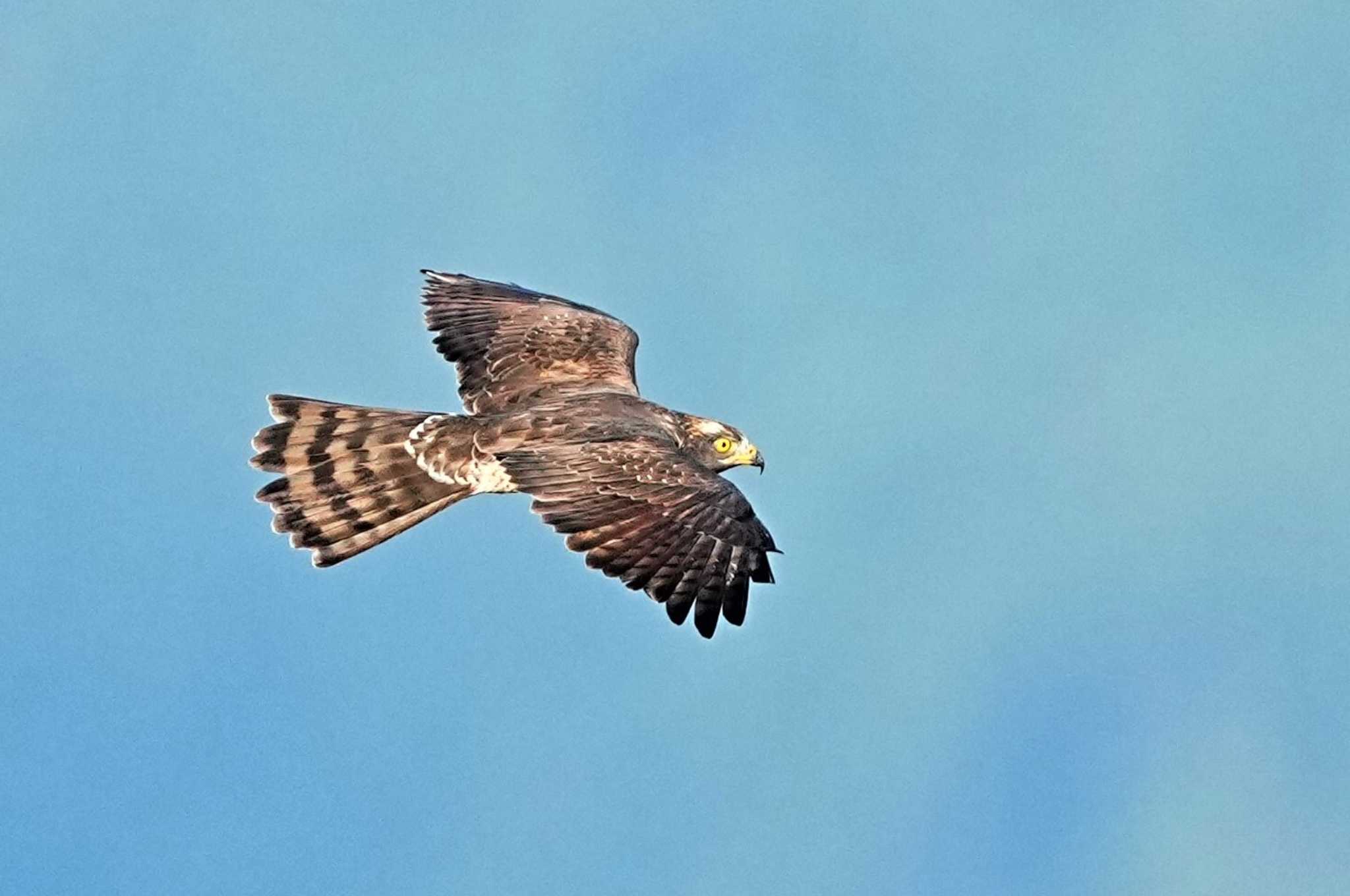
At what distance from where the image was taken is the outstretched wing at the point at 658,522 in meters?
16.8

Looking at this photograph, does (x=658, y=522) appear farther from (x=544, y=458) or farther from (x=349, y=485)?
(x=349, y=485)

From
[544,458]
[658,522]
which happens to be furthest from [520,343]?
[658,522]

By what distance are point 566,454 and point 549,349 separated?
12.3 feet

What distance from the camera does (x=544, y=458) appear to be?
1844 centimetres

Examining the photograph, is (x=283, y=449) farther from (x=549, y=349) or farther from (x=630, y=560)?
(x=630, y=560)

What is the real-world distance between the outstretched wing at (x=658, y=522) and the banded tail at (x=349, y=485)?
172cm

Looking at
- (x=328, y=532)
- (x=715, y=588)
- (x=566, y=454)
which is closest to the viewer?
(x=715, y=588)

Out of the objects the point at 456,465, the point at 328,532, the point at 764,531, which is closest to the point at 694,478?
the point at 764,531

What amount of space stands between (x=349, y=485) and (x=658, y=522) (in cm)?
377

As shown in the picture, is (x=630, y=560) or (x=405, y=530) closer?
(x=630, y=560)

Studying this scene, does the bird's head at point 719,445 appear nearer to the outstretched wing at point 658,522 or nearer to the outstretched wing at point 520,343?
the outstretched wing at point 520,343

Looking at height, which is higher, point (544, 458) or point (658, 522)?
point (544, 458)

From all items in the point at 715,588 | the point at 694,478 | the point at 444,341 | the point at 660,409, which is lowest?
the point at 715,588

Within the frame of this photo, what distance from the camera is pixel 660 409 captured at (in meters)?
20.4
